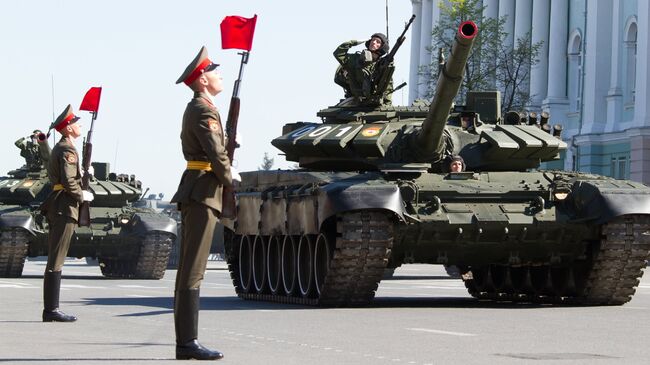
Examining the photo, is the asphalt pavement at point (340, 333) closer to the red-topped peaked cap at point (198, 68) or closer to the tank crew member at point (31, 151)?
the red-topped peaked cap at point (198, 68)

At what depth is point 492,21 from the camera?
54219 millimetres

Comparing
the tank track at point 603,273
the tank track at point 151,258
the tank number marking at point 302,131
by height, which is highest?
the tank number marking at point 302,131

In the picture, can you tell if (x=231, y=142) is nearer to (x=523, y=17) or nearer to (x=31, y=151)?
(x=31, y=151)

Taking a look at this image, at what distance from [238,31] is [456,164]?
8669 millimetres

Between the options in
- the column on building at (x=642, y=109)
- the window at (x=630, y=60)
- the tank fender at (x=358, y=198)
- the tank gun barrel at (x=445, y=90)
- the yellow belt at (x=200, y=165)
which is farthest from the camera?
the window at (x=630, y=60)

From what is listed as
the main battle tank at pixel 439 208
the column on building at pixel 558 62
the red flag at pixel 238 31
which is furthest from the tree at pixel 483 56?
the red flag at pixel 238 31

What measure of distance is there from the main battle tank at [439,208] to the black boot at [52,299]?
3467 millimetres

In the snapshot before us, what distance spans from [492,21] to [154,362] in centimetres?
4373

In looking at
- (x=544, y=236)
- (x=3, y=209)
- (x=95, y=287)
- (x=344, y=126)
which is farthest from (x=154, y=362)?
(x=3, y=209)

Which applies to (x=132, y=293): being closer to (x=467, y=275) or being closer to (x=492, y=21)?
(x=467, y=275)

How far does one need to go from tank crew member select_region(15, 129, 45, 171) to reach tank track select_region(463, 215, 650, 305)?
16229mm

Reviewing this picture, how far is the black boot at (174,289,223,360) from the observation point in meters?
11.5

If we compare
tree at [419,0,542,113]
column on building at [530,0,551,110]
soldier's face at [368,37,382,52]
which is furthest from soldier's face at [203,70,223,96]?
column on building at [530,0,551,110]

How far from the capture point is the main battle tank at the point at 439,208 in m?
19.0
